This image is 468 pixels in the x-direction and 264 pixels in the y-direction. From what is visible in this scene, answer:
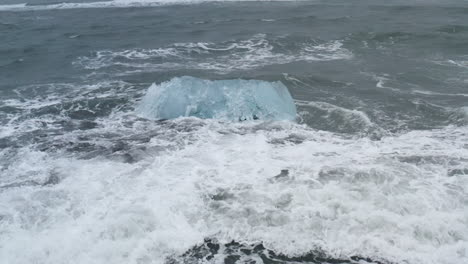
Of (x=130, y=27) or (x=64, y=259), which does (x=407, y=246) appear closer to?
(x=64, y=259)

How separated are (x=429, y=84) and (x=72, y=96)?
38.2 ft

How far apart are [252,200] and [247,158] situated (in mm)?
1637

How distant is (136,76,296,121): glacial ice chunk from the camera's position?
10.9 meters

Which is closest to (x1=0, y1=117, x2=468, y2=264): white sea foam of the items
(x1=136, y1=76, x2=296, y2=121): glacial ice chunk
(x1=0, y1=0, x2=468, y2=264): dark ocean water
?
(x1=0, y1=0, x2=468, y2=264): dark ocean water

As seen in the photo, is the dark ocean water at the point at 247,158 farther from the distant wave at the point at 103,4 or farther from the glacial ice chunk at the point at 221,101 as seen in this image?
the distant wave at the point at 103,4

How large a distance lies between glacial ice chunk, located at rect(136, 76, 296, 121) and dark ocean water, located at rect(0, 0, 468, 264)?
140 millimetres

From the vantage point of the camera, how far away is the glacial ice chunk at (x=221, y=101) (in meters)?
10.9

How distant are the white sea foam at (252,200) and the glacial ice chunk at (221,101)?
103 centimetres

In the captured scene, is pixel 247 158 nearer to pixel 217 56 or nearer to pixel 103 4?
pixel 217 56

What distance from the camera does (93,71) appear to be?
51.4 feet

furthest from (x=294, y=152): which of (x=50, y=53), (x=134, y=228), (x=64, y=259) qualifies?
(x=50, y=53)

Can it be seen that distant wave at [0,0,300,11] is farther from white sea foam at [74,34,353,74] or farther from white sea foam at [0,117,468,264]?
white sea foam at [0,117,468,264]

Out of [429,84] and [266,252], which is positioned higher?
[429,84]

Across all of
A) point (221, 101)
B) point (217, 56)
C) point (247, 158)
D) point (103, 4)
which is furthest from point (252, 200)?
point (103, 4)
